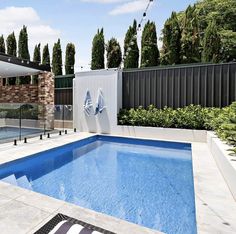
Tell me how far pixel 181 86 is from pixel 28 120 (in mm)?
7203

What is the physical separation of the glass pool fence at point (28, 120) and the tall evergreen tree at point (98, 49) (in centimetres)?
567

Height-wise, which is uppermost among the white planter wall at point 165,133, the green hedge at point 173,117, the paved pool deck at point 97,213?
the green hedge at point 173,117

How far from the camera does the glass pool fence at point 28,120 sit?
28.4 ft

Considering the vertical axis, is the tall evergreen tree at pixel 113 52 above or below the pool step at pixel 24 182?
above

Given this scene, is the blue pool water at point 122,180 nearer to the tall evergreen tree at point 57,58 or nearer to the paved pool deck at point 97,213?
the paved pool deck at point 97,213

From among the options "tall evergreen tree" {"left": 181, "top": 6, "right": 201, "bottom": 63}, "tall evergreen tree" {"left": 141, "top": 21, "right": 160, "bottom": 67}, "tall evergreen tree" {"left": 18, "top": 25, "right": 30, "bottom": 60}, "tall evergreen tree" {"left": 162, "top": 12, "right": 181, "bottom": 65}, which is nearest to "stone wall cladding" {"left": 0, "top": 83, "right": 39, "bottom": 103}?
"tall evergreen tree" {"left": 18, "top": 25, "right": 30, "bottom": 60}

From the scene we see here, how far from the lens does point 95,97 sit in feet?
36.4

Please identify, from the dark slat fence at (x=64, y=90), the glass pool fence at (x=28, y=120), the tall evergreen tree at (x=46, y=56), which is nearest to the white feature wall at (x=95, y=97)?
the glass pool fence at (x=28, y=120)

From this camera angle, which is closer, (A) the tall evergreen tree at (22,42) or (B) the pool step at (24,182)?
(B) the pool step at (24,182)

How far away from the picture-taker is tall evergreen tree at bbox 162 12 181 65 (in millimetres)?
14555

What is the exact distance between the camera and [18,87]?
13281 millimetres

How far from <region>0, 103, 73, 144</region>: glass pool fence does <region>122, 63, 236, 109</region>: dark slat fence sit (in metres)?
3.70

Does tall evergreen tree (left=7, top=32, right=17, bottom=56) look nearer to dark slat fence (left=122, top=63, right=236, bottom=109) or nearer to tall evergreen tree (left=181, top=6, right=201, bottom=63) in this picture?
dark slat fence (left=122, top=63, right=236, bottom=109)

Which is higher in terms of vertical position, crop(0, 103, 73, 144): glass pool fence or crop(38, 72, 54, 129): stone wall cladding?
crop(38, 72, 54, 129): stone wall cladding
